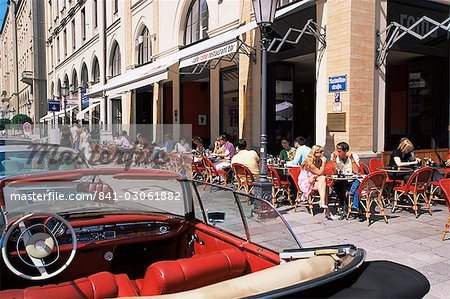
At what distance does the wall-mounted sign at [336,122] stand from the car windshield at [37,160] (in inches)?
239

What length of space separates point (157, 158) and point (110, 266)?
287 inches

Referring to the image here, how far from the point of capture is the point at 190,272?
93.2 inches

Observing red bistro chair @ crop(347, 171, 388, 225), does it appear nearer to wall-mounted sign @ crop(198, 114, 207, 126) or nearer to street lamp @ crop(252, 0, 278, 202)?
street lamp @ crop(252, 0, 278, 202)

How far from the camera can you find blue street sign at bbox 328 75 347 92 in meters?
9.29

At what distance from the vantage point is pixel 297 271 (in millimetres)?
2014

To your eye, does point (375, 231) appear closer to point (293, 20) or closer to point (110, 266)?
point (110, 266)

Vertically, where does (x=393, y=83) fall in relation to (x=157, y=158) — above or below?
above

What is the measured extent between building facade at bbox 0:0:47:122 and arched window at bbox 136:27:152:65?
149 ft

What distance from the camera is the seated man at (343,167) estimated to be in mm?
7281

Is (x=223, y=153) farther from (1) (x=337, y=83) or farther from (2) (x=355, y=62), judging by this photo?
(2) (x=355, y=62)

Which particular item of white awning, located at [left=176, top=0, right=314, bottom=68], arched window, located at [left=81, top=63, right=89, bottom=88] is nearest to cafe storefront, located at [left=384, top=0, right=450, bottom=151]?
white awning, located at [left=176, top=0, right=314, bottom=68]

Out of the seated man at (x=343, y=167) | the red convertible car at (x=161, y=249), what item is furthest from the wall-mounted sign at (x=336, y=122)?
the red convertible car at (x=161, y=249)

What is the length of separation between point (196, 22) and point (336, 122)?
31.3ft

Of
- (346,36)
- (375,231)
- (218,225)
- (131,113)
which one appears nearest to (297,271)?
(218,225)
